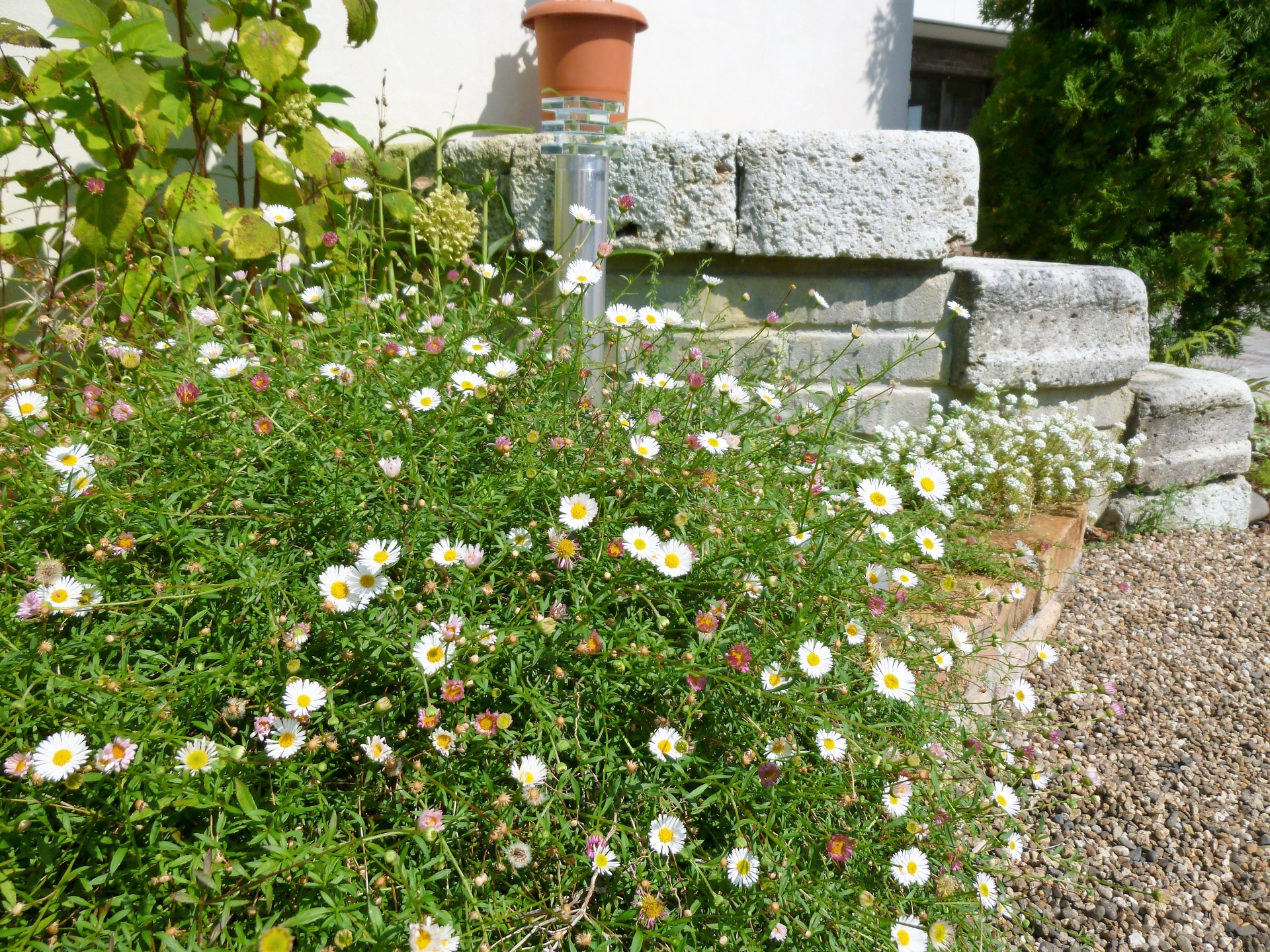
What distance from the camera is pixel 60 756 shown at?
1066 mm

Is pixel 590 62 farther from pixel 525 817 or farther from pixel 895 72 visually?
pixel 525 817

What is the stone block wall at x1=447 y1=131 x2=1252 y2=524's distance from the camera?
2791 millimetres

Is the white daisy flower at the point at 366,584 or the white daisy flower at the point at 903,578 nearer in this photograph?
the white daisy flower at the point at 366,584

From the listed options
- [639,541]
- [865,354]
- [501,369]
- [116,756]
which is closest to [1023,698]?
[639,541]

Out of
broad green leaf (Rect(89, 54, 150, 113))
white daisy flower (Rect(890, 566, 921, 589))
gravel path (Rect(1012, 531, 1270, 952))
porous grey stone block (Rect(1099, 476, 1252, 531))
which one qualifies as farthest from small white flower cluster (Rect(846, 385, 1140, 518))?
broad green leaf (Rect(89, 54, 150, 113))

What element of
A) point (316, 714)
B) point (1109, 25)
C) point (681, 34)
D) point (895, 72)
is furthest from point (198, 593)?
point (1109, 25)

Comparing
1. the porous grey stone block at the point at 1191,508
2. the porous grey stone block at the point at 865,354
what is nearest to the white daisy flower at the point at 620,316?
the porous grey stone block at the point at 865,354

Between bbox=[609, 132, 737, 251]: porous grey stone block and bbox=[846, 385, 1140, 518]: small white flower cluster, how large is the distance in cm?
89

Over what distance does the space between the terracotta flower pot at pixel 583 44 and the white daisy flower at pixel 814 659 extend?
226cm

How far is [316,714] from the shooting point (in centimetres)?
121

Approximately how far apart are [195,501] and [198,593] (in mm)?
271

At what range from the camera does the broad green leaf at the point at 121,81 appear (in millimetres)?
2062

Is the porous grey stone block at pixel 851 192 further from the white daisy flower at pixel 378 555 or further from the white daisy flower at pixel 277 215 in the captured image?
the white daisy flower at pixel 378 555

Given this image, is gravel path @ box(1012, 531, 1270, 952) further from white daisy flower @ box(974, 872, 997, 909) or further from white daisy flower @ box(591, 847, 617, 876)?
white daisy flower @ box(591, 847, 617, 876)
